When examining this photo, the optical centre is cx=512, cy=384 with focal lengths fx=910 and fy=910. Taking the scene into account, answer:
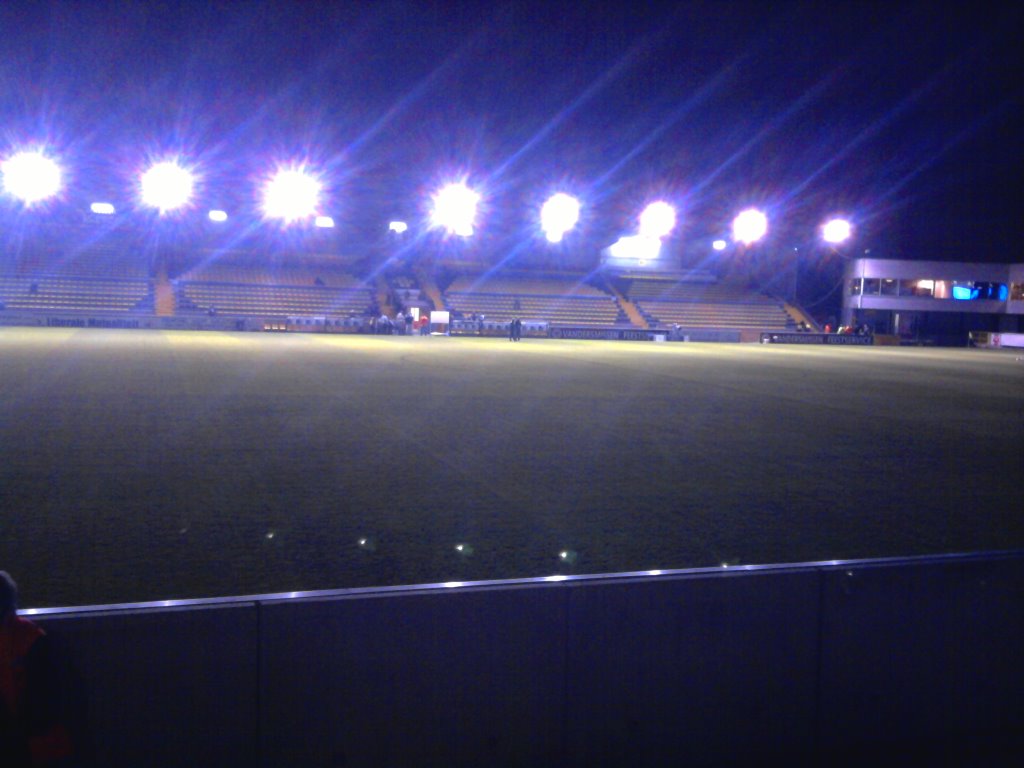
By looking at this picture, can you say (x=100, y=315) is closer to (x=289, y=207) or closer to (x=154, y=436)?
(x=289, y=207)

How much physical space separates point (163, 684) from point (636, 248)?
5836 centimetres

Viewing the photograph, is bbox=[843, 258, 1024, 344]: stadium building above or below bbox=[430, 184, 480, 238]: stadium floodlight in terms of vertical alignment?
below

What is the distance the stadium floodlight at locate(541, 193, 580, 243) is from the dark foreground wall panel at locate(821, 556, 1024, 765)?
1629 inches

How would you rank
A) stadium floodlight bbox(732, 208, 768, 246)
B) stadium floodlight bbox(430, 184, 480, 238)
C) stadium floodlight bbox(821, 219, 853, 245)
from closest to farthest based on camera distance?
stadium floodlight bbox(430, 184, 480, 238), stadium floodlight bbox(732, 208, 768, 246), stadium floodlight bbox(821, 219, 853, 245)

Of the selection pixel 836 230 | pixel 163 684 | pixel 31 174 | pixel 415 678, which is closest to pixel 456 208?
pixel 31 174

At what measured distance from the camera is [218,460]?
971 centimetres

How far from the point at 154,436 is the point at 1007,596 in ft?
31.3

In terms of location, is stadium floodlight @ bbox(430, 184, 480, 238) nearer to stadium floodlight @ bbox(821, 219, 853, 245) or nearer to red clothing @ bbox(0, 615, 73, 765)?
stadium floodlight @ bbox(821, 219, 853, 245)

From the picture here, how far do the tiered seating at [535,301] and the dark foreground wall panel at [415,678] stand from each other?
47.2 m

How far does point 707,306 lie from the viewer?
2266 inches

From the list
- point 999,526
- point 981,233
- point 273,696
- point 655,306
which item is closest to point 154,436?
point 273,696

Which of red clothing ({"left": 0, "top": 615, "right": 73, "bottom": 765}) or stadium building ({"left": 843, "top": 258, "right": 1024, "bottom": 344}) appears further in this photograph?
stadium building ({"left": 843, "top": 258, "right": 1024, "bottom": 344})

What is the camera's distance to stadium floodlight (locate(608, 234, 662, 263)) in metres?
59.7

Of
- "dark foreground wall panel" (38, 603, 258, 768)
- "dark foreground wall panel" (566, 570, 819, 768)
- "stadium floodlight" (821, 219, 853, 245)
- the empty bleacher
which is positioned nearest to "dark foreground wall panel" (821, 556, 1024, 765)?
"dark foreground wall panel" (566, 570, 819, 768)
